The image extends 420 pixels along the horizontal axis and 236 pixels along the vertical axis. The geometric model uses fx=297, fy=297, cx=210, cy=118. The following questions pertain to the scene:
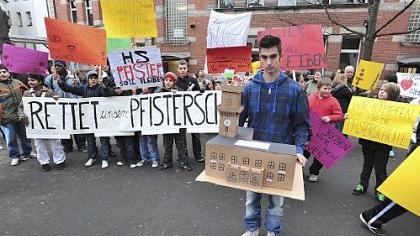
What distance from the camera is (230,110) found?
8.37 feet

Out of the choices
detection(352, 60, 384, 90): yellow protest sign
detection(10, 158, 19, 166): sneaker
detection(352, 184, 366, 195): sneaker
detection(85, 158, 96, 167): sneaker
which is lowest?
detection(10, 158, 19, 166): sneaker

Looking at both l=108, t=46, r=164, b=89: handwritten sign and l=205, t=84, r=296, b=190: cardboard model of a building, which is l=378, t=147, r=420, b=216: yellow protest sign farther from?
l=108, t=46, r=164, b=89: handwritten sign

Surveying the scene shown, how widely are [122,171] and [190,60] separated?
35.6 feet

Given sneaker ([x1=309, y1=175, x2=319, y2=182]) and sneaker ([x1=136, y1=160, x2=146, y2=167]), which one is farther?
sneaker ([x1=136, y1=160, x2=146, y2=167])

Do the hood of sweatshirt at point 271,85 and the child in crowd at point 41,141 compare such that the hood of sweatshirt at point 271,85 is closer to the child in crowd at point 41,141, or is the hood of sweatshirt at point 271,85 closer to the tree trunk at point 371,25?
the child in crowd at point 41,141

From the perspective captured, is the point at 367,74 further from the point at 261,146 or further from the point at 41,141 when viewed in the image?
the point at 41,141

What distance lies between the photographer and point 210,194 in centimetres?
451

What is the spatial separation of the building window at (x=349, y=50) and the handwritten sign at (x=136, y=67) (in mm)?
10755

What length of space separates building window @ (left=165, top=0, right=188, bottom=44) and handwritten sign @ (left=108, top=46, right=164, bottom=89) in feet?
34.9

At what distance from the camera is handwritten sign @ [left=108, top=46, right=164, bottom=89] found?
5.22 m

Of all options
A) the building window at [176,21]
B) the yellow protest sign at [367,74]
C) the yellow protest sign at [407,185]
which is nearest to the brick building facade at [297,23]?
the building window at [176,21]

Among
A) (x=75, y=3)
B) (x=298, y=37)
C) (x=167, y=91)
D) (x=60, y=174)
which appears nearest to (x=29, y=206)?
(x=60, y=174)

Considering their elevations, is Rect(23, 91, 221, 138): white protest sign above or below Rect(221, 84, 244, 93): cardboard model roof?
below

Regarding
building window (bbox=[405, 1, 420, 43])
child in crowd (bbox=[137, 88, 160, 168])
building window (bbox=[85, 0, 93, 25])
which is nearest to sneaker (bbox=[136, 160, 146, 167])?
child in crowd (bbox=[137, 88, 160, 168])
